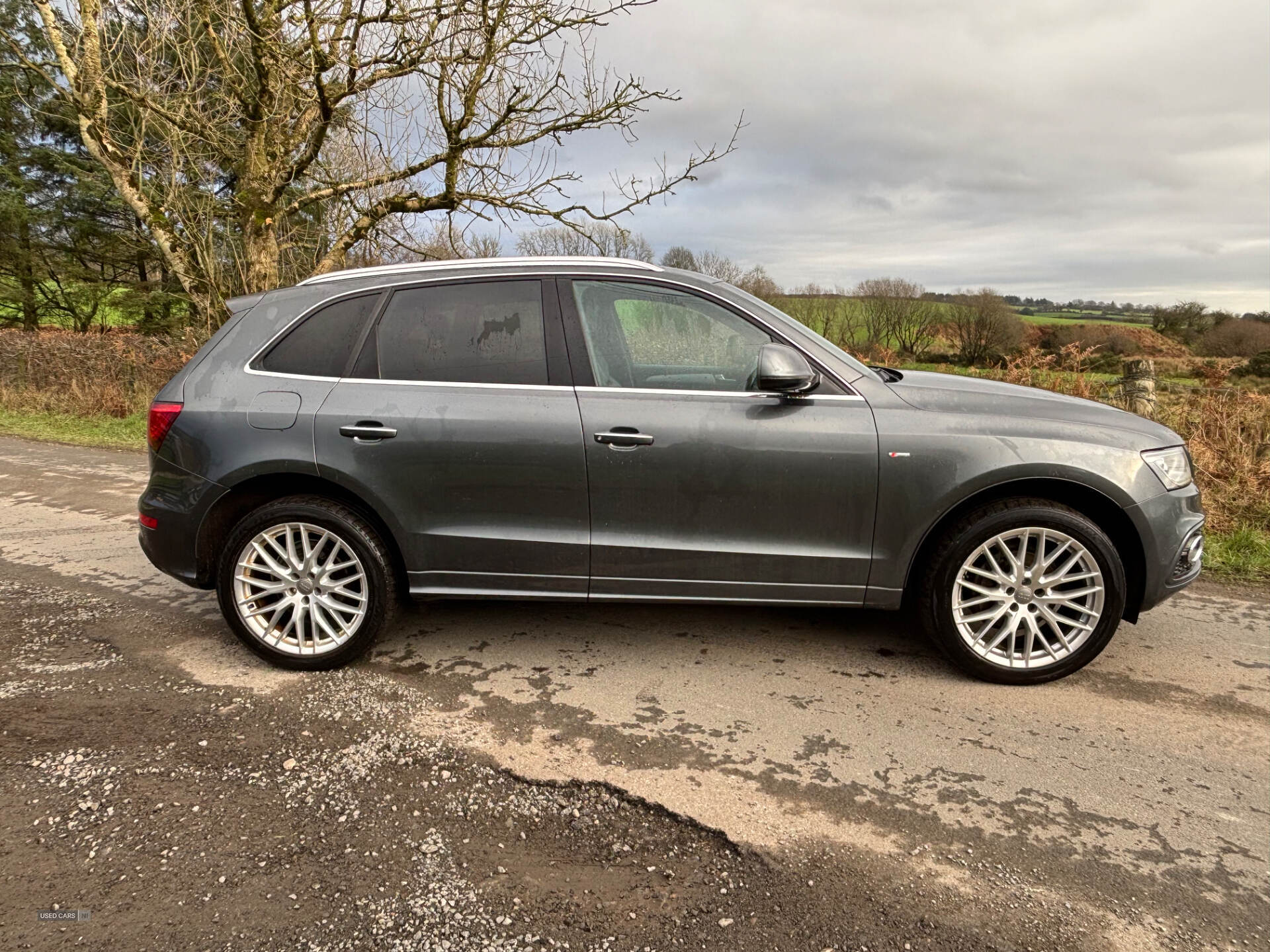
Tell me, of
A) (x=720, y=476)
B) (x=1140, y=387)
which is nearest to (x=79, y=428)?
(x=720, y=476)

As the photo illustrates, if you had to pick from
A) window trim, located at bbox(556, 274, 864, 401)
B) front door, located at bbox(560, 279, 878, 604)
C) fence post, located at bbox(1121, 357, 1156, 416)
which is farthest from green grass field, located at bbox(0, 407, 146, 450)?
fence post, located at bbox(1121, 357, 1156, 416)

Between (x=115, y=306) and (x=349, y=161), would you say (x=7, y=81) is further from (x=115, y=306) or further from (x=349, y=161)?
(x=349, y=161)

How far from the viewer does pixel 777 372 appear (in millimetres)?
3127

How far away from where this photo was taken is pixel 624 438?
323 cm

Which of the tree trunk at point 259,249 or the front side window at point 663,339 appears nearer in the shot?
the front side window at point 663,339

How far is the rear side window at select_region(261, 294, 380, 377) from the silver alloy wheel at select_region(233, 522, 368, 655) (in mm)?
740

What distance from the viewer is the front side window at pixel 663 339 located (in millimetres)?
3375

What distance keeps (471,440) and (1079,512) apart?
2.73 metres

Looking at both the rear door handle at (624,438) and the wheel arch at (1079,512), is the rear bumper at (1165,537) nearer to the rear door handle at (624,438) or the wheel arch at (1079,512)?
the wheel arch at (1079,512)

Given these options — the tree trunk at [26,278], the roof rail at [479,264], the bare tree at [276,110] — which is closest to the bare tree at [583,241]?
the bare tree at [276,110]

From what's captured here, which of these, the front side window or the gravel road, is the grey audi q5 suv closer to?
the front side window

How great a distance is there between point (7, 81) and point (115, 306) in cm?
565

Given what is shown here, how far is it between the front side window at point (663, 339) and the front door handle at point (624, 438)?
236mm

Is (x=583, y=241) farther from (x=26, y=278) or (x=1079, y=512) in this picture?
(x=26, y=278)
